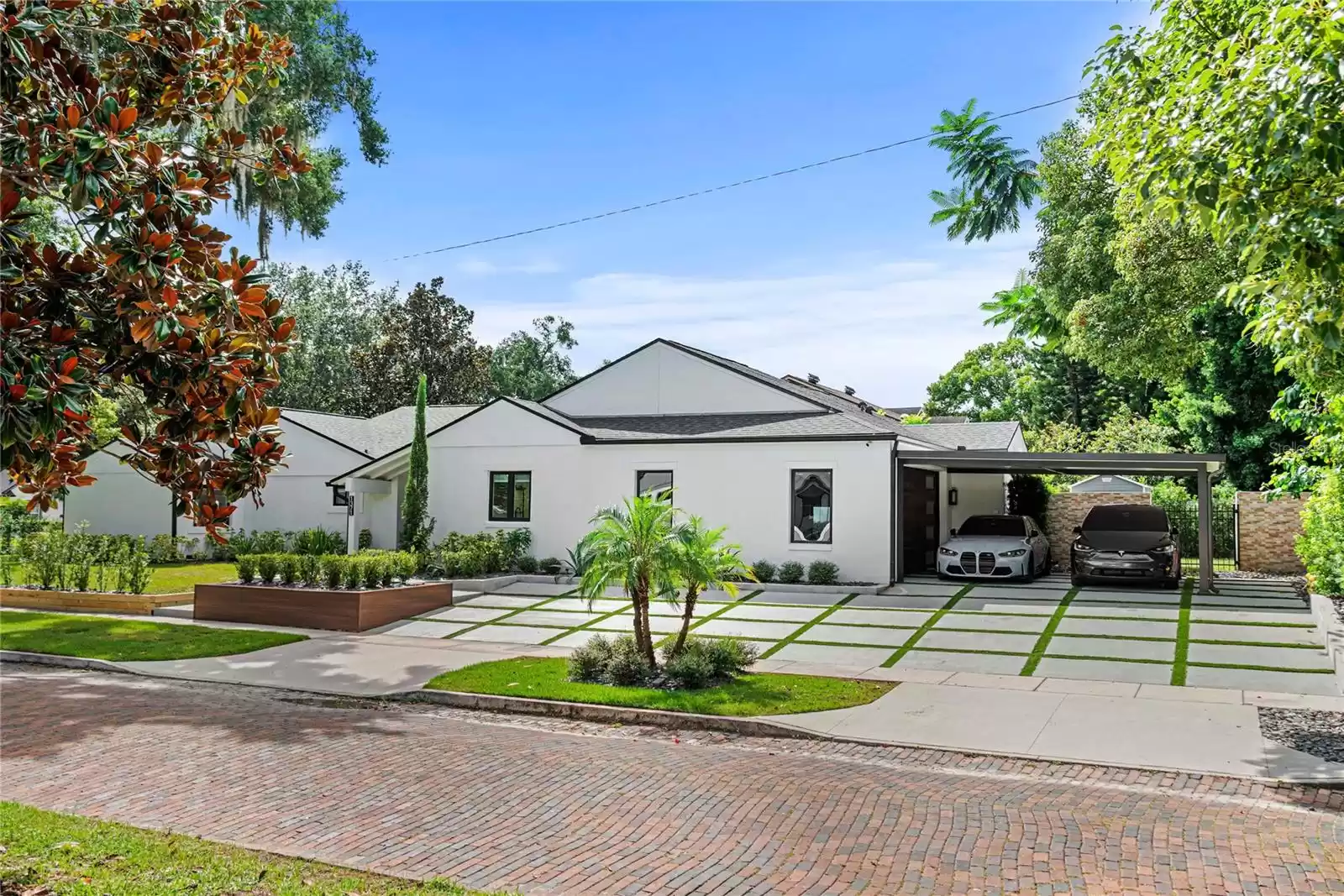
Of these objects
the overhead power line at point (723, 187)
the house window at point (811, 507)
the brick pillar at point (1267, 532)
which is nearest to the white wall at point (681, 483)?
the house window at point (811, 507)

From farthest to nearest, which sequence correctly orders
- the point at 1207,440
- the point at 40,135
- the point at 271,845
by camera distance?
the point at 1207,440 → the point at 271,845 → the point at 40,135

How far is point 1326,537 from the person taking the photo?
568 inches

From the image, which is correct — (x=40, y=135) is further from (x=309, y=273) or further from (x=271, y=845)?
(x=309, y=273)

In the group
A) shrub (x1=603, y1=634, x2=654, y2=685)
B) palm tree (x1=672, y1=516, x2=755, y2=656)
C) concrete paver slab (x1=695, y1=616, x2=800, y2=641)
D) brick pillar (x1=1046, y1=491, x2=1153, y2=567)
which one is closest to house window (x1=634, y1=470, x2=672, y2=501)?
concrete paver slab (x1=695, y1=616, x2=800, y2=641)

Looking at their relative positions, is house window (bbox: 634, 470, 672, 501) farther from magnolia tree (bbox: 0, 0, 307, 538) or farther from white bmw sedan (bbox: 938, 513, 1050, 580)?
magnolia tree (bbox: 0, 0, 307, 538)

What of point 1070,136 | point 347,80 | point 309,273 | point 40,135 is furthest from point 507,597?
point 309,273

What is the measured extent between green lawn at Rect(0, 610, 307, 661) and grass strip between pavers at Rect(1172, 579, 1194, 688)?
510 inches

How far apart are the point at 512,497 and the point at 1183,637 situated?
14702 mm

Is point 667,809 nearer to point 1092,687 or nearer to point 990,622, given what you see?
point 1092,687

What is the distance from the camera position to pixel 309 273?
56406 millimetres

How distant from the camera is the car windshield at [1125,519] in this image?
20.7 metres

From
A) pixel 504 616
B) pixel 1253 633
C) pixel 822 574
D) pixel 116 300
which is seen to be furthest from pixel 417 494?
pixel 116 300

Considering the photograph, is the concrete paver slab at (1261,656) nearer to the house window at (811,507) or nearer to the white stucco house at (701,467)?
the white stucco house at (701,467)

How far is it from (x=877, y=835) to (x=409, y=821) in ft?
10.5
